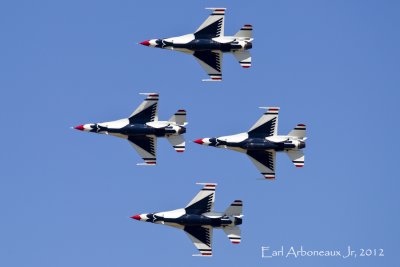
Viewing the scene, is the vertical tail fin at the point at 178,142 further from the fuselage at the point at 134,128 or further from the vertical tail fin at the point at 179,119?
the vertical tail fin at the point at 179,119

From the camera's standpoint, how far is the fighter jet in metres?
139

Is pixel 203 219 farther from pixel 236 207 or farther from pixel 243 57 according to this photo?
pixel 243 57

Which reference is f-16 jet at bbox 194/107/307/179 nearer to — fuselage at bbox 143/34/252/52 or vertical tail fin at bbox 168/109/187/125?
vertical tail fin at bbox 168/109/187/125

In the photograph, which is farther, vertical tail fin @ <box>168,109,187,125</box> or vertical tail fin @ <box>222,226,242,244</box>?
vertical tail fin @ <box>168,109,187,125</box>

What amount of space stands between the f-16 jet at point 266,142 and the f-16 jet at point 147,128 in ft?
6.67

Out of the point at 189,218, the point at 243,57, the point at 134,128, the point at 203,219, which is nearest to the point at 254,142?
the point at 243,57

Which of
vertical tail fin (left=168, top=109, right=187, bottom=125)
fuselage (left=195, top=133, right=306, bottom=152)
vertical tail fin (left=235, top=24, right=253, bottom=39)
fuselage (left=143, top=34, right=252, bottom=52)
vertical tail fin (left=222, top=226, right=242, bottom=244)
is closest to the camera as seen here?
vertical tail fin (left=222, top=226, right=242, bottom=244)

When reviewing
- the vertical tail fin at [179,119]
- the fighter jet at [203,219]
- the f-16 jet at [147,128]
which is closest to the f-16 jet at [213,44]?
the vertical tail fin at [179,119]

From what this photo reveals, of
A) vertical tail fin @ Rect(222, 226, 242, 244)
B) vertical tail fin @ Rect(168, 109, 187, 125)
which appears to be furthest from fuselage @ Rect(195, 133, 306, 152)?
vertical tail fin @ Rect(222, 226, 242, 244)

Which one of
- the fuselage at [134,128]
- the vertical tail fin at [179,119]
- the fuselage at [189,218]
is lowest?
the fuselage at [189,218]

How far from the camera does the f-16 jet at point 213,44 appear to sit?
141625 millimetres

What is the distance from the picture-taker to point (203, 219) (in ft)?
458

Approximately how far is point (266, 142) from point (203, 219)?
7487mm

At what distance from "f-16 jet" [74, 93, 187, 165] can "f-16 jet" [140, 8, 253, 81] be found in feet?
14.2
